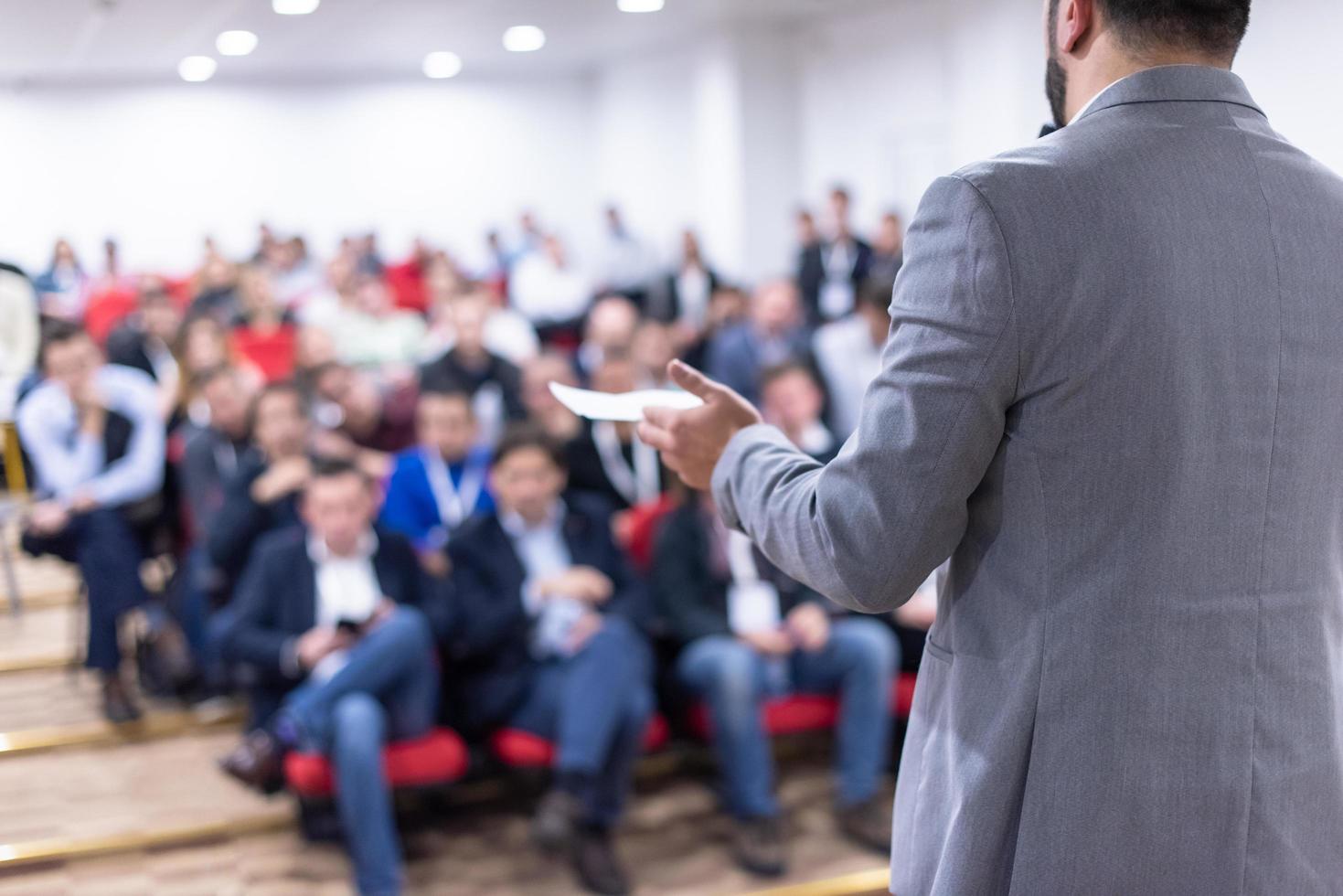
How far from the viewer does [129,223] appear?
8594 millimetres

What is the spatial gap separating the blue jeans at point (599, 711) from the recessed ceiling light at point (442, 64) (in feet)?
33.3

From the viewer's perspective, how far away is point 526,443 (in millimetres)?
3627

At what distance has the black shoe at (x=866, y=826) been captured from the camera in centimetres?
347

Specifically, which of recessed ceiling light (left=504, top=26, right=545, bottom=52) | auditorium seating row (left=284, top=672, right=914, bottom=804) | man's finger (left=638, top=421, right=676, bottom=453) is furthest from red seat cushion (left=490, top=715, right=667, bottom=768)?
recessed ceiling light (left=504, top=26, right=545, bottom=52)

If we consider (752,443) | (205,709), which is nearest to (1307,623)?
(752,443)

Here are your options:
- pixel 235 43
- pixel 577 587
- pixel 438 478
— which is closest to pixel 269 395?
pixel 438 478

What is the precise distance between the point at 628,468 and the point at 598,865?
1506mm

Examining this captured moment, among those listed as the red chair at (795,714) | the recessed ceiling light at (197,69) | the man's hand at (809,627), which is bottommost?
the red chair at (795,714)

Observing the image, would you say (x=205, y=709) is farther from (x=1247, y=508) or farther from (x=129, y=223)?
(x=129, y=223)

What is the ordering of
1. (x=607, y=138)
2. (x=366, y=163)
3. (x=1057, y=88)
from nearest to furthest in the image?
(x=1057, y=88), (x=366, y=163), (x=607, y=138)

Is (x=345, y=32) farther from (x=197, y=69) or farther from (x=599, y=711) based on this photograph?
(x=599, y=711)

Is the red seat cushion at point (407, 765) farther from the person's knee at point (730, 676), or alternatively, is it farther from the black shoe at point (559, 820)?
the person's knee at point (730, 676)

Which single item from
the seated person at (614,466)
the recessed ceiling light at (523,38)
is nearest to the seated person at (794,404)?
the seated person at (614,466)

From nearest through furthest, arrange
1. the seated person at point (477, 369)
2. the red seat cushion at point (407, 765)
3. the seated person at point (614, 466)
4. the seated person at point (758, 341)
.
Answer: the red seat cushion at point (407, 765), the seated person at point (614, 466), the seated person at point (477, 369), the seated person at point (758, 341)
